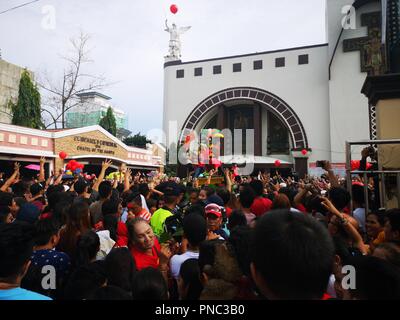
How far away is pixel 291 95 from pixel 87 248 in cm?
2340

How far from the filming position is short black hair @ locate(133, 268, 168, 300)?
1738 mm

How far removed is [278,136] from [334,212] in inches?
936

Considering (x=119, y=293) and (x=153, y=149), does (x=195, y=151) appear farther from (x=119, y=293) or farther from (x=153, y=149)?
(x=119, y=293)

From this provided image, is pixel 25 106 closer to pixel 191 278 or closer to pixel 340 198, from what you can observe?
pixel 340 198

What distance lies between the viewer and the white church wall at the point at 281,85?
75.5ft

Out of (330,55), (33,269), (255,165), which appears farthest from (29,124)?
(330,55)

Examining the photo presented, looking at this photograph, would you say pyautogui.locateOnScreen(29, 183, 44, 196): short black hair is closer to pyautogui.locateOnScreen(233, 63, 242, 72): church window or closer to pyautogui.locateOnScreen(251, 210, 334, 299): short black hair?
pyautogui.locateOnScreen(251, 210, 334, 299): short black hair

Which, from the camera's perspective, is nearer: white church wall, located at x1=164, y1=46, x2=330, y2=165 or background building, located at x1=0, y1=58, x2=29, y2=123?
background building, located at x1=0, y1=58, x2=29, y2=123

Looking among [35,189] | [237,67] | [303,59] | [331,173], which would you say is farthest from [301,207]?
[237,67]

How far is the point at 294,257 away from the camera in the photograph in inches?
46.4

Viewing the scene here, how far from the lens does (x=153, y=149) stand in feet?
83.8

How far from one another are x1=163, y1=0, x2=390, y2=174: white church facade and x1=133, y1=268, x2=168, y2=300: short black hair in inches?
833

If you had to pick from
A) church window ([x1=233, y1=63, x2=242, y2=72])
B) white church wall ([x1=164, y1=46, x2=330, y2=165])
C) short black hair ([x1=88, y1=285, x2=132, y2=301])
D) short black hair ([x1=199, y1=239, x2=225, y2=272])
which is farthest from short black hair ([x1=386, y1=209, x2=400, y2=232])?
church window ([x1=233, y1=63, x2=242, y2=72])

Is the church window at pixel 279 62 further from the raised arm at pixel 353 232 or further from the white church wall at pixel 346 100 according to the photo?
the raised arm at pixel 353 232
